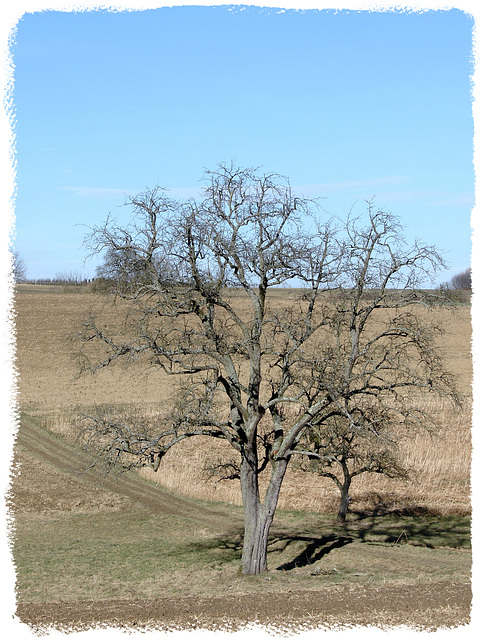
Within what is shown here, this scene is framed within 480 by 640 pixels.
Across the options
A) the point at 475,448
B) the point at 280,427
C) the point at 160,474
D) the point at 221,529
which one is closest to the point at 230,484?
the point at 160,474

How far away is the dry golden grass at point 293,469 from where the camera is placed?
75.3 ft

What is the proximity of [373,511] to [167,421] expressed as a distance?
1086 centimetres

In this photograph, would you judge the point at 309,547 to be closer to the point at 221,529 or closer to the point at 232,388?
the point at 221,529

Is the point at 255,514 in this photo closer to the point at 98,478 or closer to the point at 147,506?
the point at 147,506

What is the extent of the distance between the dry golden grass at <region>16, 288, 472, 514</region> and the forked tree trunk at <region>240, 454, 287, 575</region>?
3.15 metres

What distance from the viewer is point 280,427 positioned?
14.6m

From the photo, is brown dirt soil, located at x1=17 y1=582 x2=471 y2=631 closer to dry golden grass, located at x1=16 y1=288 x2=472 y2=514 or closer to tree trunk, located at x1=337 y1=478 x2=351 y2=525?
dry golden grass, located at x1=16 y1=288 x2=472 y2=514

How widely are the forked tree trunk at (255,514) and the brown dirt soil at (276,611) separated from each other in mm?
2385

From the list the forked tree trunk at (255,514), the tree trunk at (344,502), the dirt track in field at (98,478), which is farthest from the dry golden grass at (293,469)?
the forked tree trunk at (255,514)

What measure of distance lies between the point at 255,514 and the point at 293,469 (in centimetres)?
868

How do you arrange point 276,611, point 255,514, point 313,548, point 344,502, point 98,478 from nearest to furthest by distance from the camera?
A: point 276,611
point 255,514
point 313,548
point 344,502
point 98,478

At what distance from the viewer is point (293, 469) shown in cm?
2259

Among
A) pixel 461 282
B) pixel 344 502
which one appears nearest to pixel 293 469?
pixel 344 502

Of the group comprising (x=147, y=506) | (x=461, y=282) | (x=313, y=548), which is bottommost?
(x=147, y=506)
